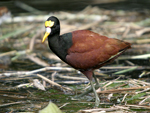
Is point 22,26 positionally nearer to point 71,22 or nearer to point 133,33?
point 71,22

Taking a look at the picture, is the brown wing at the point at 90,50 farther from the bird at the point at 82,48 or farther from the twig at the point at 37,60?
the twig at the point at 37,60

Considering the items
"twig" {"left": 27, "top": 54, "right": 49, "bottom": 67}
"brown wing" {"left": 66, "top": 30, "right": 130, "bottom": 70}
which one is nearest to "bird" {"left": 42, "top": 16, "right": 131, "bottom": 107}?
"brown wing" {"left": 66, "top": 30, "right": 130, "bottom": 70}

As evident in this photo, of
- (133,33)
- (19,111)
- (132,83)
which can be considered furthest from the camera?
(133,33)

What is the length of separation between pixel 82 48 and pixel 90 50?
12 centimetres

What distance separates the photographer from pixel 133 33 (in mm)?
7352

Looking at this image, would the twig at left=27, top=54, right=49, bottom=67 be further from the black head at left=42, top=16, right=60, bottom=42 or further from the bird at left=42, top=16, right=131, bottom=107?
the black head at left=42, top=16, right=60, bottom=42

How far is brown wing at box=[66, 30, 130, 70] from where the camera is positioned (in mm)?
3854

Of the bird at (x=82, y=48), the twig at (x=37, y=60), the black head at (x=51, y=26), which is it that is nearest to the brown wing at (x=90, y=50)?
the bird at (x=82, y=48)

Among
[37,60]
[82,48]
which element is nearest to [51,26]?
[82,48]

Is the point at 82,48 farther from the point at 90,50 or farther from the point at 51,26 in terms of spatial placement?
the point at 51,26

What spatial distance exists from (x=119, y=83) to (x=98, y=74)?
0.61 metres

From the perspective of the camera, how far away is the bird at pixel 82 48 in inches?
151

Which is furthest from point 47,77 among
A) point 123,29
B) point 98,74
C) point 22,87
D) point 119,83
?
point 123,29

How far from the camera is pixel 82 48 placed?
3877mm
